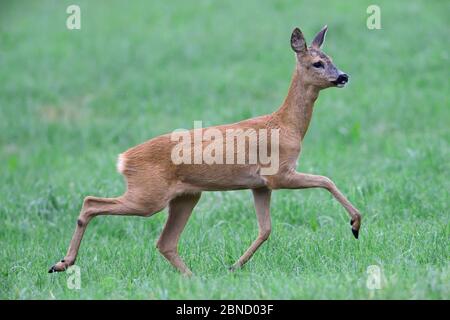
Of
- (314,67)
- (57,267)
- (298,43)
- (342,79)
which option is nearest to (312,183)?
(342,79)

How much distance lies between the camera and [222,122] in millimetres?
15164

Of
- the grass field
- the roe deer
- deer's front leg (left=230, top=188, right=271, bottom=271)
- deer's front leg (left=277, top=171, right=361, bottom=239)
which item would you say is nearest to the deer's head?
the roe deer

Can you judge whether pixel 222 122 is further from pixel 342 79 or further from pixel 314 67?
pixel 342 79

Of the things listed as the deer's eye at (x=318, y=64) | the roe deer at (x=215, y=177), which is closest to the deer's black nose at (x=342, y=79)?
the roe deer at (x=215, y=177)

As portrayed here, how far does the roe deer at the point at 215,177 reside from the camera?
817 centimetres

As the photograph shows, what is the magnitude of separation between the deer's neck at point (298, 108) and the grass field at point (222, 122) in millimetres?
1062

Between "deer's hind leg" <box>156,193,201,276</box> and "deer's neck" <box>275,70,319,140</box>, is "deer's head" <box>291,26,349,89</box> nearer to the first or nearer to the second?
"deer's neck" <box>275,70,319,140</box>

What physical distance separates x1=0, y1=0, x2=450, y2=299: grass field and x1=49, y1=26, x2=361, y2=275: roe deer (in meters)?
0.32

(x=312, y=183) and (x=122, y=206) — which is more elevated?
(x=312, y=183)

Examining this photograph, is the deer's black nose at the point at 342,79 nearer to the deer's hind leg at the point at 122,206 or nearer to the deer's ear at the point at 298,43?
the deer's ear at the point at 298,43

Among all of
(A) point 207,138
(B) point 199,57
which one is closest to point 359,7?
(B) point 199,57

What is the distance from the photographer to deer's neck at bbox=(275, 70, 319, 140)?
8594mm

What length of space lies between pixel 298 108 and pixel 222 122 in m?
6.52
